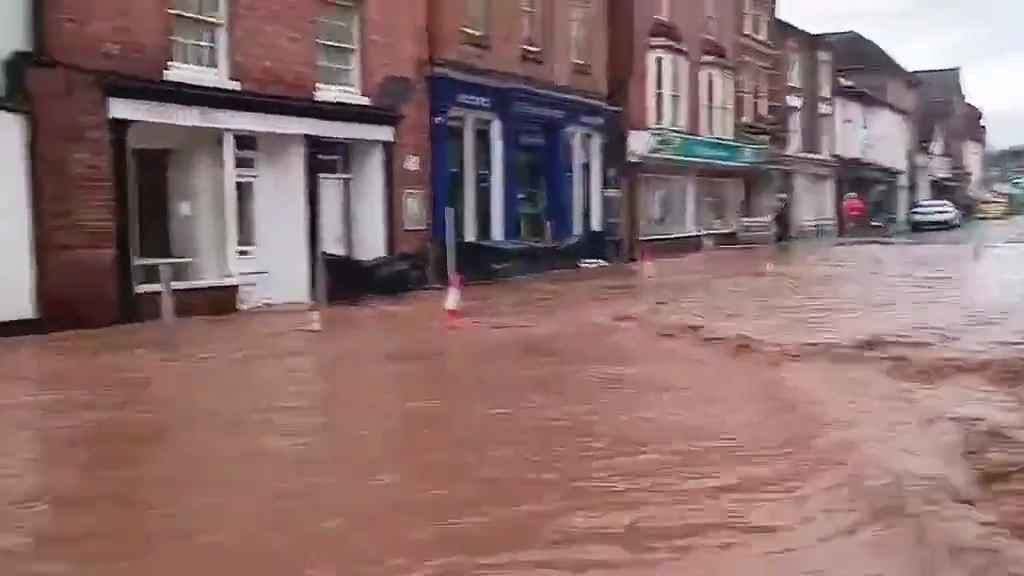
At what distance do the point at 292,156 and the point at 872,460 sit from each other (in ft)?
45.1

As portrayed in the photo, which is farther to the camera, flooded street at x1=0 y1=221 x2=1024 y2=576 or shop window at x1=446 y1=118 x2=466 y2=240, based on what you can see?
shop window at x1=446 y1=118 x2=466 y2=240

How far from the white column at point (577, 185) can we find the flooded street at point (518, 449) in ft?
49.0

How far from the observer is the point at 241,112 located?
18.5 m

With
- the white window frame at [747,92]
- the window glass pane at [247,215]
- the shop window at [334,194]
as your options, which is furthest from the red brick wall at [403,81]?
the white window frame at [747,92]

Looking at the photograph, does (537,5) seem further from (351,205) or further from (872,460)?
(872,460)

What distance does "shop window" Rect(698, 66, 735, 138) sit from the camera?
133 ft

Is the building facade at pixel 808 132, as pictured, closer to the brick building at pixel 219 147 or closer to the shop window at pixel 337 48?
the brick building at pixel 219 147

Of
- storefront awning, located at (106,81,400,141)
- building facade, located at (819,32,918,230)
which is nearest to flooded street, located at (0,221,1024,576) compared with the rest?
storefront awning, located at (106,81,400,141)

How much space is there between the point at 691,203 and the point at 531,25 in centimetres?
1310

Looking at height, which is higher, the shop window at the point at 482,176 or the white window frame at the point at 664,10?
the white window frame at the point at 664,10

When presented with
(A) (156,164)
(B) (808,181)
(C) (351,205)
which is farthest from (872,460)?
(B) (808,181)

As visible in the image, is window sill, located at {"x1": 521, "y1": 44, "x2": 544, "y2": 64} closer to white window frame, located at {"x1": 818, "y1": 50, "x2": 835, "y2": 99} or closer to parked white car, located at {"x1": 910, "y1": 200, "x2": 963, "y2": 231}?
white window frame, located at {"x1": 818, "y1": 50, "x2": 835, "y2": 99}

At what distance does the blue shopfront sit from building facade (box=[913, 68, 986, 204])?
49.8m

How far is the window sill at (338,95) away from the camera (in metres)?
20.6
